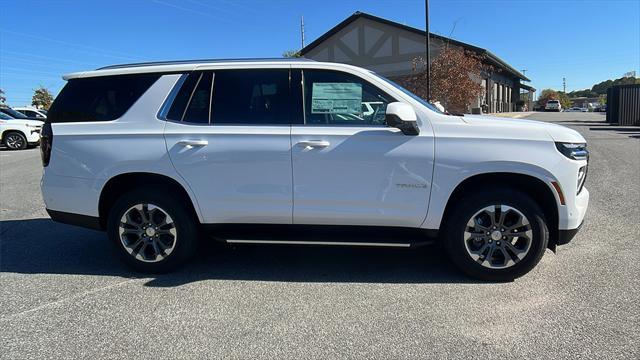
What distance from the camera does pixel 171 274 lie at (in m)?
4.42

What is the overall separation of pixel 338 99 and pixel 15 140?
19.9 metres

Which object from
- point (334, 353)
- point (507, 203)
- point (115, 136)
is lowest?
point (334, 353)

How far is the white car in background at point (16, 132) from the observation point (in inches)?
752

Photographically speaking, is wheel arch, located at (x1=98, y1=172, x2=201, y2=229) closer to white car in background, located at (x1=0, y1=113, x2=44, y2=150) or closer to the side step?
the side step

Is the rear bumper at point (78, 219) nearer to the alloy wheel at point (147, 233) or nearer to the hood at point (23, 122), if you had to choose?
the alloy wheel at point (147, 233)

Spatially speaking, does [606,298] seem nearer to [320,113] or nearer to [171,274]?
[320,113]

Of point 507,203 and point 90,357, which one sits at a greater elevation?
point 507,203

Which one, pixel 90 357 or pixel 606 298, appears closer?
pixel 90 357

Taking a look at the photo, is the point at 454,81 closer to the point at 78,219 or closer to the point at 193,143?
the point at 193,143

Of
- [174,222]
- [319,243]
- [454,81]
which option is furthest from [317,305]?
[454,81]

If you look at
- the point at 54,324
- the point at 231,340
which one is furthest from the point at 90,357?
the point at 231,340

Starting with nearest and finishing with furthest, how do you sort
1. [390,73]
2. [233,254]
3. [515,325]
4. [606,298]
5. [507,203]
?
[515,325], [606,298], [507,203], [233,254], [390,73]

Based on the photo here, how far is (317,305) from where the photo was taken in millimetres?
3697

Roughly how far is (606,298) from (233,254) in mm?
3448
